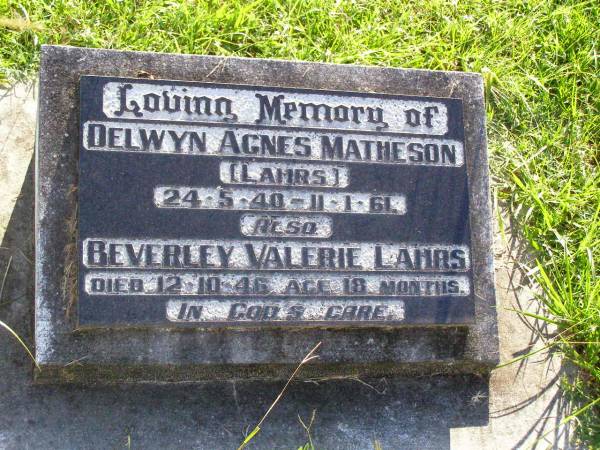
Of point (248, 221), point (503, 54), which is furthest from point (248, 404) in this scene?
point (503, 54)

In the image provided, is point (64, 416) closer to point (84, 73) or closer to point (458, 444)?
point (84, 73)

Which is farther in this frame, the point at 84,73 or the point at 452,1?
the point at 452,1

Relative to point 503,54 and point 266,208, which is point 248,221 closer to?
point 266,208

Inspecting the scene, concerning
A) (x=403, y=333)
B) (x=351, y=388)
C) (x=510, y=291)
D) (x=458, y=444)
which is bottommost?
(x=458, y=444)

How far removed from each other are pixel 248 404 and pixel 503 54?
1916mm

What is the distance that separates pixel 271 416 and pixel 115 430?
1.67 ft

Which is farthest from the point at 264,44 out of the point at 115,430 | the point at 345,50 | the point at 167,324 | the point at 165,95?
the point at 115,430

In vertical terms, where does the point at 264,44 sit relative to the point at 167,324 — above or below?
above

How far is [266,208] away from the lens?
8.36ft

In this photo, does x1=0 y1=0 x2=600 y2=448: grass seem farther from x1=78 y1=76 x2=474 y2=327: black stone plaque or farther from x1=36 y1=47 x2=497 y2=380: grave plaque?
x1=78 y1=76 x2=474 y2=327: black stone plaque

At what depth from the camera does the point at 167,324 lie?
7.95 feet

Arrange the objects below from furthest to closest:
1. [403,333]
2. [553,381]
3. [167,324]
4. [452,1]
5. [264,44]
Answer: [452,1]
[264,44]
[553,381]
[403,333]
[167,324]

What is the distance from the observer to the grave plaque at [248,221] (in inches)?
95.9

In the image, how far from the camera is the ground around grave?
2.52 metres
